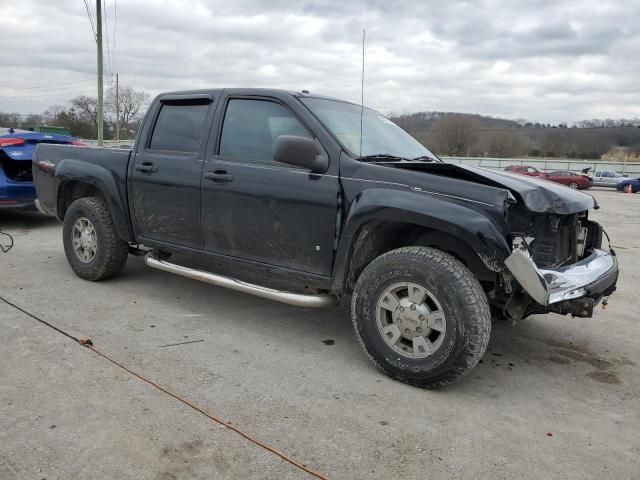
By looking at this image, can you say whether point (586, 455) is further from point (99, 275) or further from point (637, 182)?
point (637, 182)

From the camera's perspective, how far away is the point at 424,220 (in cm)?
333

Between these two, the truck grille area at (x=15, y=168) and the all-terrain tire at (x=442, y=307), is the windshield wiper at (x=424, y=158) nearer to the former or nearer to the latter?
the all-terrain tire at (x=442, y=307)

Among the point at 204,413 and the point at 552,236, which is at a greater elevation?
the point at 552,236

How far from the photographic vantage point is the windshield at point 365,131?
3.97 metres

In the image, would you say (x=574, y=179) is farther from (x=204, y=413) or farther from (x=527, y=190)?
(x=204, y=413)

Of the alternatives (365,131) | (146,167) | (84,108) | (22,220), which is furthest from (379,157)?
(84,108)

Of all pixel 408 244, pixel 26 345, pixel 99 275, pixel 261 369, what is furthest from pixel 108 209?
pixel 408 244

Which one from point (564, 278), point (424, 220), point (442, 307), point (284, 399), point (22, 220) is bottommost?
point (284, 399)

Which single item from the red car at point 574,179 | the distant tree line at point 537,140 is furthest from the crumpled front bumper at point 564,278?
the distant tree line at point 537,140

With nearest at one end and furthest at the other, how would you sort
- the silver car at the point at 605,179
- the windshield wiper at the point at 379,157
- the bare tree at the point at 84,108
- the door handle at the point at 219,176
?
the windshield wiper at the point at 379,157 → the door handle at the point at 219,176 → the silver car at the point at 605,179 → the bare tree at the point at 84,108

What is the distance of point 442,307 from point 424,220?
21.1 inches

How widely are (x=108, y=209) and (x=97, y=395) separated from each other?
2.60 meters

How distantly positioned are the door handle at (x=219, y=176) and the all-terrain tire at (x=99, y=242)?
1457 millimetres

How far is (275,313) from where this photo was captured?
4.78 m
